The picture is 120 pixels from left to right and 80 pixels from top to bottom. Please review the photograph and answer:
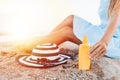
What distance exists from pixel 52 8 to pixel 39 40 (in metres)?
1.26

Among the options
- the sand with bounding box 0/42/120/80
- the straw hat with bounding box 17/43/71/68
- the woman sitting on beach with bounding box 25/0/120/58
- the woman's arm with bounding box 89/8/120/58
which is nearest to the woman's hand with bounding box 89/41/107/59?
the woman's arm with bounding box 89/8/120/58

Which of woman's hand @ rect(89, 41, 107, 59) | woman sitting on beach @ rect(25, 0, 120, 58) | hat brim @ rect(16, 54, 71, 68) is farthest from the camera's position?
woman sitting on beach @ rect(25, 0, 120, 58)

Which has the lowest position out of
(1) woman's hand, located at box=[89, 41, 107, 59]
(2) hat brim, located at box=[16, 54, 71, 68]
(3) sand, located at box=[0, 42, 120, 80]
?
(3) sand, located at box=[0, 42, 120, 80]

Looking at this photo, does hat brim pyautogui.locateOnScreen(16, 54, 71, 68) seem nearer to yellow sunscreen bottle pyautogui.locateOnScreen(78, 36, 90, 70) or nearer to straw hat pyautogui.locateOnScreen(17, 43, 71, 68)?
straw hat pyautogui.locateOnScreen(17, 43, 71, 68)

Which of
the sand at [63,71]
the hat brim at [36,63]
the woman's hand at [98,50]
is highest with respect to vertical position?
the woman's hand at [98,50]

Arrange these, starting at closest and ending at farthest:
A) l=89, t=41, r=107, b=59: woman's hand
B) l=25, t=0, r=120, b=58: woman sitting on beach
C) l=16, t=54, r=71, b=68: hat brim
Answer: l=89, t=41, r=107, b=59: woman's hand → l=16, t=54, r=71, b=68: hat brim → l=25, t=0, r=120, b=58: woman sitting on beach

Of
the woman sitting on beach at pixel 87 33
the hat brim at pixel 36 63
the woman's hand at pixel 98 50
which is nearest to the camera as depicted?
the woman's hand at pixel 98 50

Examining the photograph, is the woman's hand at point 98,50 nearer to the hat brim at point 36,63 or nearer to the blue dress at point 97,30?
the hat brim at point 36,63

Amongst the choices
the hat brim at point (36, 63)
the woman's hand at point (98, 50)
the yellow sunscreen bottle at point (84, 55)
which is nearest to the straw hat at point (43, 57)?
the hat brim at point (36, 63)

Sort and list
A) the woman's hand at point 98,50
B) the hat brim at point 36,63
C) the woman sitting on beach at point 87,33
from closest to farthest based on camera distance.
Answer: the woman's hand at point 98,50 → the hat brim at point 36,63 → the woman sitting on beach at point 87,33

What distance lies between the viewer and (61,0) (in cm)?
291

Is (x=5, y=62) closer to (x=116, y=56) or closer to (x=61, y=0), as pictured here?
(x=116, y=56)

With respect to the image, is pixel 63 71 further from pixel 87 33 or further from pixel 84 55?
pixel 87 33

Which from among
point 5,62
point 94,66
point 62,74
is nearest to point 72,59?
point 94,66
